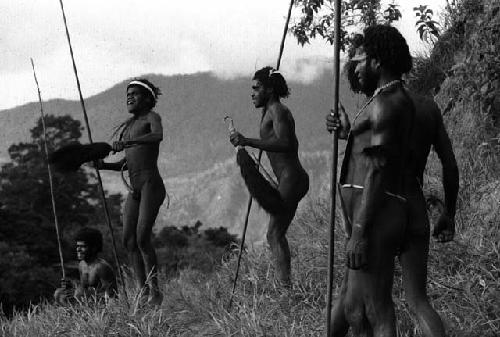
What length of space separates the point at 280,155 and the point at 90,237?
6.52 ft

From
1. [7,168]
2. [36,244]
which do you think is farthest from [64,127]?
[36,244]

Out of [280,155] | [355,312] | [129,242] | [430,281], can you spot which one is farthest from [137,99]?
[355,312]

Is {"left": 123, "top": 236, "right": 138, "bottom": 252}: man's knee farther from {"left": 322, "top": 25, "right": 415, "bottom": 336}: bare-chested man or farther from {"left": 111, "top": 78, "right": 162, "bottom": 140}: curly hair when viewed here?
{"left": 322, "top": 25, "right": 415, "bottom": 336}: bare-chested man

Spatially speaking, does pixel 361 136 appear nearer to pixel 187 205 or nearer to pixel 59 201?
pixel 59 201

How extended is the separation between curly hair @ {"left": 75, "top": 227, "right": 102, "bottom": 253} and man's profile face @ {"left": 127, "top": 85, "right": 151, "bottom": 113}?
121cm

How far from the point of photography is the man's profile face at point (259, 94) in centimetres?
670

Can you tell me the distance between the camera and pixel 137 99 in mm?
7105

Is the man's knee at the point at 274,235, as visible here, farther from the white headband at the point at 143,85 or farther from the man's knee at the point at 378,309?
the man's knee at the point at 378,309

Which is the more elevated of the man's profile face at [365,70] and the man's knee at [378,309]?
the man's profile face at [365,70]

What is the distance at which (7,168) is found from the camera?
2036 centimetres

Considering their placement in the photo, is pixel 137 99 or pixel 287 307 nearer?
pixel 287 307

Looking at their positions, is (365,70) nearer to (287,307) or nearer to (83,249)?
(287,307)

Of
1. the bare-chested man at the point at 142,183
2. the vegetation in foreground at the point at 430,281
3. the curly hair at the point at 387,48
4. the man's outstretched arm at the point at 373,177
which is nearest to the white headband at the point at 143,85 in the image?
the bare-chested man at the point at 142,183

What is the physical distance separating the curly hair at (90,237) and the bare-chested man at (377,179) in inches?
150
